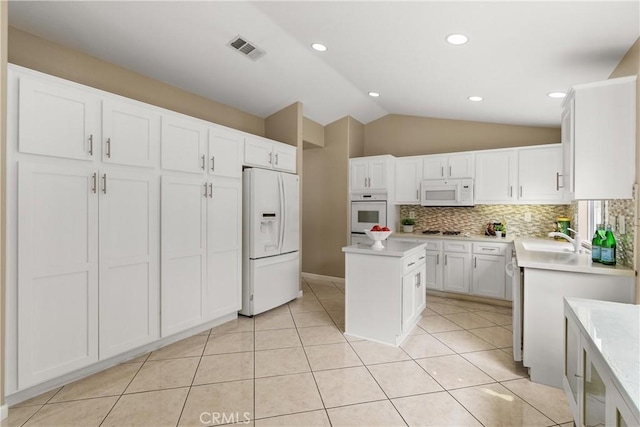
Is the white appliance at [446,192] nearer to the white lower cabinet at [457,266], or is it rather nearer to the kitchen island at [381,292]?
the white lower cabinet at [457,266]

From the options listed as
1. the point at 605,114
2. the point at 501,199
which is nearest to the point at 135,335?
the point at 605,114

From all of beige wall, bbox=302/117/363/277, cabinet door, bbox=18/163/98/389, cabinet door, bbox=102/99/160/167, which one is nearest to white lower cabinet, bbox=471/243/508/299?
beige wall, bbox=302/117/363/277

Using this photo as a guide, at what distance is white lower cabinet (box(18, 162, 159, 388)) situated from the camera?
207 centimetres

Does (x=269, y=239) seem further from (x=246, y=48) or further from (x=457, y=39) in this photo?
Answer: (x=457, y=39)

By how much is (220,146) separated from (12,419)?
2.56 m

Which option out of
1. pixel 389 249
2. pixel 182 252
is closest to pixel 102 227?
pixel 182 252

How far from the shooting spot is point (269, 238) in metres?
3.97

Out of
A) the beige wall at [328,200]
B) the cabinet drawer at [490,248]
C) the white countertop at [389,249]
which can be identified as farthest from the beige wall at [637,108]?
the beige wall at [328,200]

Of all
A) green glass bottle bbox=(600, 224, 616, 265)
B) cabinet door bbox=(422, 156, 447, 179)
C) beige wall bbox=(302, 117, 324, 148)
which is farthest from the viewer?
beige wall bbox=(302, 117, 324, 148)

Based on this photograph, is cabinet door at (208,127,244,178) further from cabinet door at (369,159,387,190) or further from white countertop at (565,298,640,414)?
white countertop at (565,298,640,414)

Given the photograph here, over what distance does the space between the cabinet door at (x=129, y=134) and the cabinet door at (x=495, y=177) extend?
413cm

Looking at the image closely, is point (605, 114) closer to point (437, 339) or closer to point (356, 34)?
point (356, 34)

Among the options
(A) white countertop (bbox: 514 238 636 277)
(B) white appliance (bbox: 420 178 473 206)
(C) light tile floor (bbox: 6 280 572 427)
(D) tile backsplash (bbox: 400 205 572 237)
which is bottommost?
(C) light tile floor (bbox: 6 280 572 427)

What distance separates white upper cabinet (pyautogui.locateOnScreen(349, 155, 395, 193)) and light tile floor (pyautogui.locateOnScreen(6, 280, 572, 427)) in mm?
2483
